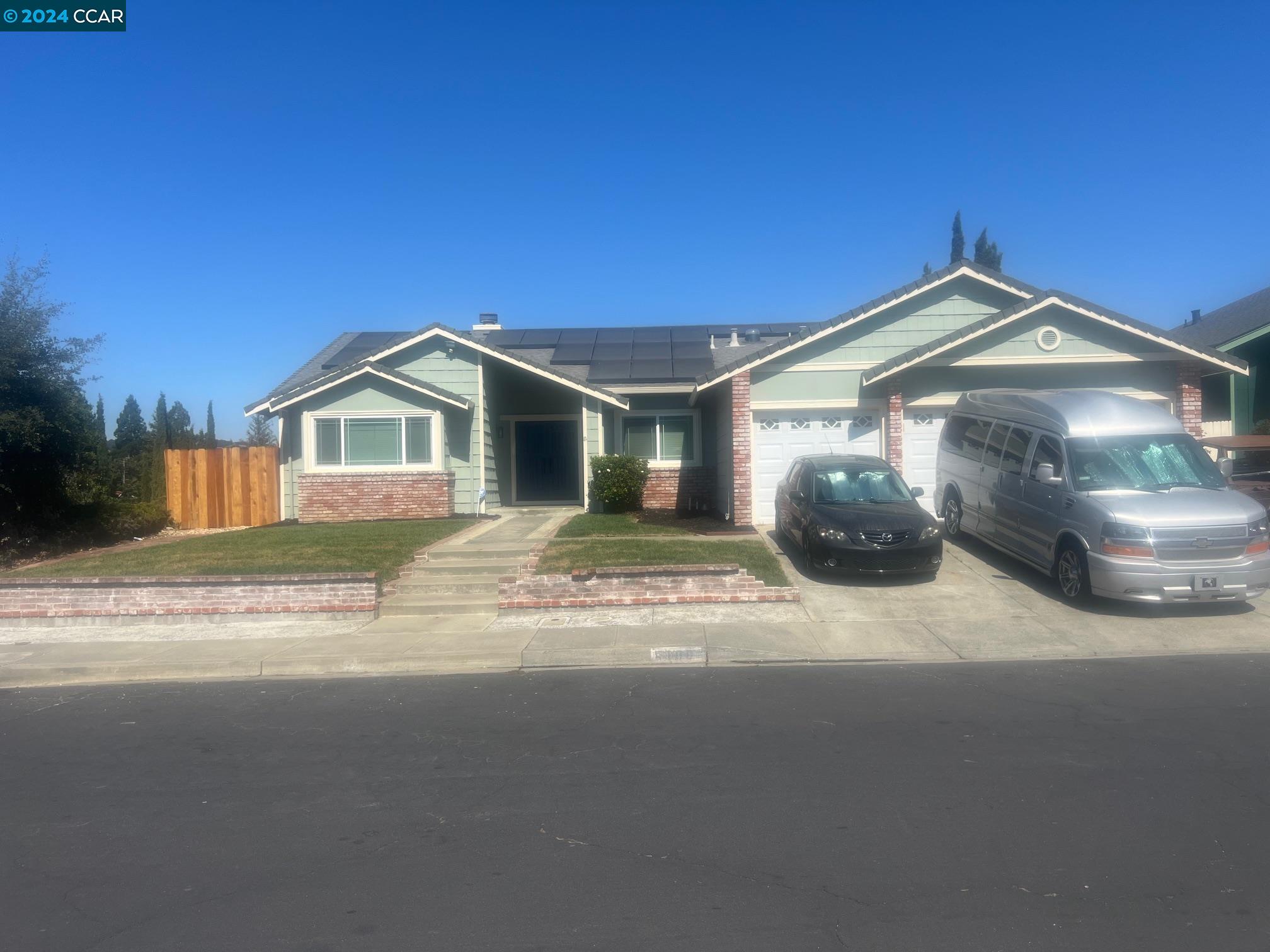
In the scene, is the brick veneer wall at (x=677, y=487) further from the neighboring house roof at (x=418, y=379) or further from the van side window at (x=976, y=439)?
the van side window at (x=976, y=439)

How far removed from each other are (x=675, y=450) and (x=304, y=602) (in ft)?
34.5

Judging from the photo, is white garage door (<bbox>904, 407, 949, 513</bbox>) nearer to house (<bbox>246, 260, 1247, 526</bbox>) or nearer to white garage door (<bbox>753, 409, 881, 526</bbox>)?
house (<bbox>246, 260, 1247, 526</bbox>)

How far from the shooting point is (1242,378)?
2522 centimetres

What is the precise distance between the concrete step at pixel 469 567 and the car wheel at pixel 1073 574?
6.76m

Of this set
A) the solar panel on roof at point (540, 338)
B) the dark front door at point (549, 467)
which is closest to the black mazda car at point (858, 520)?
the dark front door at point (549, 467)

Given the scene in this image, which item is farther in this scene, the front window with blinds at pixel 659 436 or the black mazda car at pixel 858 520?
the front window with blinds at pixel 659 436

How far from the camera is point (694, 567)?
11.5 m

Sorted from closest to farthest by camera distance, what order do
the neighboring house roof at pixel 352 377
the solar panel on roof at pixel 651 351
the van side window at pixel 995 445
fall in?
1. the van side window at pixel 995 445
2. the neighboring house roof at pixel 352 377
3. the solar panel on roof at pixel 651 351

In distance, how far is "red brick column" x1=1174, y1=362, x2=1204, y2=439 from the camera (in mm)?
15391

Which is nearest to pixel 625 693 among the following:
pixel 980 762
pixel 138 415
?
pixel 980 762

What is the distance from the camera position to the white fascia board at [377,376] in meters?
18.2

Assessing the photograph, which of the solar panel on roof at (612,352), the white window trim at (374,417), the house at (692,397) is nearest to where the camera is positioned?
the house at (692,397)

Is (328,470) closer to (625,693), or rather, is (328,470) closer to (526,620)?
(526,620)

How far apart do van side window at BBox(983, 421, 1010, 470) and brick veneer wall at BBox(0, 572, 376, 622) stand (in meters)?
8.55
